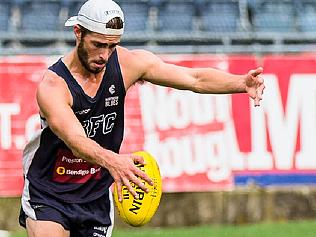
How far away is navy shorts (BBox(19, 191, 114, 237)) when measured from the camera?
22.5 feet

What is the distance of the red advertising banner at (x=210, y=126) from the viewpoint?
12.5 meters

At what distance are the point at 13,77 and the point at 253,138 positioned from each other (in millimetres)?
2964

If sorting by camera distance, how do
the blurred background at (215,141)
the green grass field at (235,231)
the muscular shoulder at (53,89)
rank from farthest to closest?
the blurred background at (215,141)
the green grass field at (235,231)
the muscular shoulder at (53,89)

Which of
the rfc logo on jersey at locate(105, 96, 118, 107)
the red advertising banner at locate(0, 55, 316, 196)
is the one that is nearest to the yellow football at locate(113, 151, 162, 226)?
the rfc logo on jersey at locate(105, 96, 118, 107)

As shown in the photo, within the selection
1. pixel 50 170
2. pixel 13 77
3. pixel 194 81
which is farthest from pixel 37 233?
pixel 13 77

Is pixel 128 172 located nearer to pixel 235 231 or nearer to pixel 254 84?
pixel 254 84

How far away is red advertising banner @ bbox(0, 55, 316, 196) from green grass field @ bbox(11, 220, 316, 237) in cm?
55

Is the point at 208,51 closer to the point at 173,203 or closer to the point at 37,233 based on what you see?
the point at 173,203

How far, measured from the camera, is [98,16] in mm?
6660

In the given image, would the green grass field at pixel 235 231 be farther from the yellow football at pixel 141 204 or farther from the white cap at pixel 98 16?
the white cap at pixel 98 16

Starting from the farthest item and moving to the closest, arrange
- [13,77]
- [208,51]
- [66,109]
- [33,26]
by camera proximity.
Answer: [33,26] < [208,51] < [13,77] < [66,109]

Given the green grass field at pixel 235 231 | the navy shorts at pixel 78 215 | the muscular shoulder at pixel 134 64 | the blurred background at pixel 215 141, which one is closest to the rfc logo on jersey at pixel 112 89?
the muscular shoulder at pixel 134 64

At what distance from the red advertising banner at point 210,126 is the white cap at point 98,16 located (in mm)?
5814

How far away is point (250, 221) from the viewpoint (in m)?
12.8
